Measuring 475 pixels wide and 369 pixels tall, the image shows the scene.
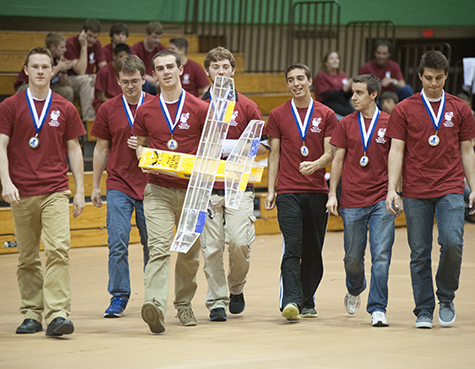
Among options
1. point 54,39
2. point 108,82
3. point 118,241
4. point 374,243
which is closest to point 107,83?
point 108,82

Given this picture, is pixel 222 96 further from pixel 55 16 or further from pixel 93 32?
pixel 55 16

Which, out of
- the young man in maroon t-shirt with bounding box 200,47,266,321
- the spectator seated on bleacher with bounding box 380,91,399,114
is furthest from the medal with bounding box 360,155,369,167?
the spectator seated on bleacher with bounding box 380,91,399,114

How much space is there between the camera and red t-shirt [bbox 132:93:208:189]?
16.8 feet

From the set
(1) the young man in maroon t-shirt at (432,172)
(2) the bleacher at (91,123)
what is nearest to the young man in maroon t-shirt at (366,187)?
(1) the young man in maroon t-shirt at (432,172)

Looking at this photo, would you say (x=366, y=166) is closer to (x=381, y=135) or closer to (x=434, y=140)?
(x=381, y=135)

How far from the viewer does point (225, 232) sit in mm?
5555

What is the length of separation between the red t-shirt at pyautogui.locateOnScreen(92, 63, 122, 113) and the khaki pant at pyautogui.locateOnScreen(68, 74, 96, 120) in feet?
1.51

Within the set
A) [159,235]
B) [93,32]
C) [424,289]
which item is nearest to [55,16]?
[93,32]

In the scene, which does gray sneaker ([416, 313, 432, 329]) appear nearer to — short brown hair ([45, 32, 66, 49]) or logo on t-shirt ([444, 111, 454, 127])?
logo on t-shirt ([444, 111, 454, 127])

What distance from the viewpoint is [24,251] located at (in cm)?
509

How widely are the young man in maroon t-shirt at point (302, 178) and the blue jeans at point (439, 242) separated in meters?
0.74

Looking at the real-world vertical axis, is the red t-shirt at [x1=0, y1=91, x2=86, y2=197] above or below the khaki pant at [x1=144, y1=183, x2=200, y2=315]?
above

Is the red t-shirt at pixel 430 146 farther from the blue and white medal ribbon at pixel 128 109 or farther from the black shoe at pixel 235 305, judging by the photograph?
the blue and white medal ribbon at pixel 128 109

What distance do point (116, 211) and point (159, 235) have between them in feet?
2.87
